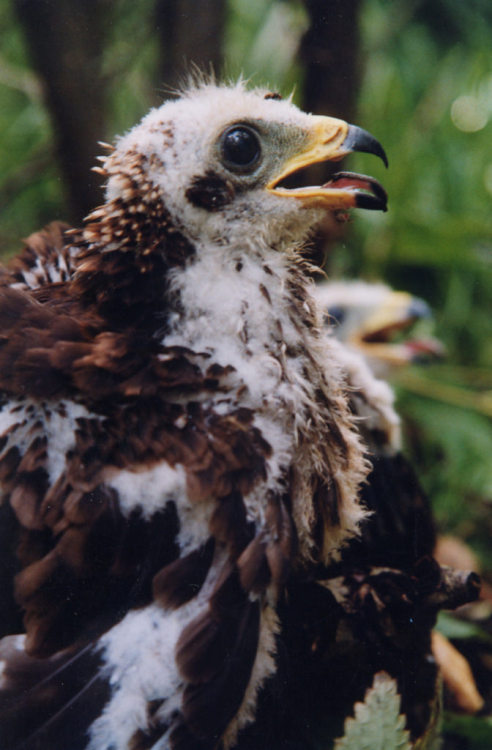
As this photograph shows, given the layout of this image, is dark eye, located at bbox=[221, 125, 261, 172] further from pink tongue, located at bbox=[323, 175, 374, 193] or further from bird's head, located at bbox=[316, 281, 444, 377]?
bird's head, located at bbox=[316, 281, 444, 377]

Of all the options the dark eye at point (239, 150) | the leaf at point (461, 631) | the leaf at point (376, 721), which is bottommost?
the leaf at point (461, 631)

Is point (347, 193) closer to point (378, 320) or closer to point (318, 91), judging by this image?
point (318, 91)

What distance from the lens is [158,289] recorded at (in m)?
1.04

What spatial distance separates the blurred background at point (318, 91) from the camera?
1395mm

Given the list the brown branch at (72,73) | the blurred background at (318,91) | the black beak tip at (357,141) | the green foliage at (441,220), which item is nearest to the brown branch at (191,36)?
the blurred background at (318,91)

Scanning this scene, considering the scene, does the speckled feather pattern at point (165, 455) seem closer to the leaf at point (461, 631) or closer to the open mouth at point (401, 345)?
the leaf at point (461, 631)

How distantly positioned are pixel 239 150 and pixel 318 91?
1.12ft

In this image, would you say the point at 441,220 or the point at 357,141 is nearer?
the point at 357,141

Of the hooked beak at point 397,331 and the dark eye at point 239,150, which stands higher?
the dark eye at point 239,150

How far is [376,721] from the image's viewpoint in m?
1.14

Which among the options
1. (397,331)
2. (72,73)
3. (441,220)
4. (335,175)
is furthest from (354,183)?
(397,331)

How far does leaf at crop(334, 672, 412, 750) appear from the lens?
1.13 m

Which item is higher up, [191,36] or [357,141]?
[191,36]

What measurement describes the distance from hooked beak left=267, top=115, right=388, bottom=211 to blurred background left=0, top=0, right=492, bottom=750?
0.75 feet
